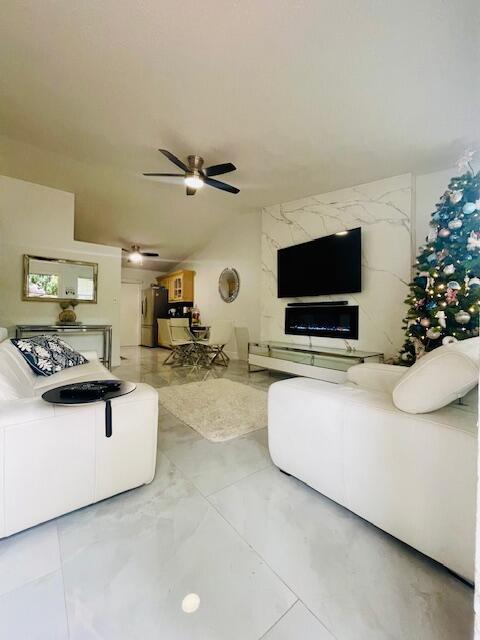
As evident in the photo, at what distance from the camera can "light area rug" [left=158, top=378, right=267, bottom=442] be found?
7.19 feet

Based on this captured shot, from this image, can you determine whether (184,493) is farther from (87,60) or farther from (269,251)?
(269,251)

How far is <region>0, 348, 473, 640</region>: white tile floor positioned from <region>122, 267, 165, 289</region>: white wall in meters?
7.26

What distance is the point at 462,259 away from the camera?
235 cm

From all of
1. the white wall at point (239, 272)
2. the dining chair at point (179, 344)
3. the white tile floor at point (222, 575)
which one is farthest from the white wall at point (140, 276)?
the white tile floor at point (222, 575)

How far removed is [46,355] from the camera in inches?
90.0

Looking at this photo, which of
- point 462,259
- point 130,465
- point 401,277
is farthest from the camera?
point 401,277

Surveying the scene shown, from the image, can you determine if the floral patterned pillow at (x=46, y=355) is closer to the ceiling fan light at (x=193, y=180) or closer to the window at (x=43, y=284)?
the window at (x=43, y=284)

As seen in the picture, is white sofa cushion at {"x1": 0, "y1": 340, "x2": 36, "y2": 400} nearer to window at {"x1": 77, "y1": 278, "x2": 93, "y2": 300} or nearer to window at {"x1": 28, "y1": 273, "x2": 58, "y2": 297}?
window at {"x1": 28, "y1": 273, "x2": 58, "y2": 297}

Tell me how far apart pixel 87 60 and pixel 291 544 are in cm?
332

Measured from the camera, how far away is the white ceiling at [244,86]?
162 centimetres

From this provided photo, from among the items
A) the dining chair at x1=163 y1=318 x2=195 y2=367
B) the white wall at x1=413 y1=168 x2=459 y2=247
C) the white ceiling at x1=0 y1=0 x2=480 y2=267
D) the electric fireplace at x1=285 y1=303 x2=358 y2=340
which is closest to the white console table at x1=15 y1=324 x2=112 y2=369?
the dining chair at x1=163 y1=318 x2=195 y2=367

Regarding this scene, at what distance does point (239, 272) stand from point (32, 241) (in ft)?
11.7

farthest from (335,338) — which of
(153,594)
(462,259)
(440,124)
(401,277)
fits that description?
(153,594)

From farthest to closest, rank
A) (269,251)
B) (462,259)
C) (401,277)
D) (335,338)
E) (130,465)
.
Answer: (269,251)
(335,338)
(401,277)
(462,259)
(130,465)
